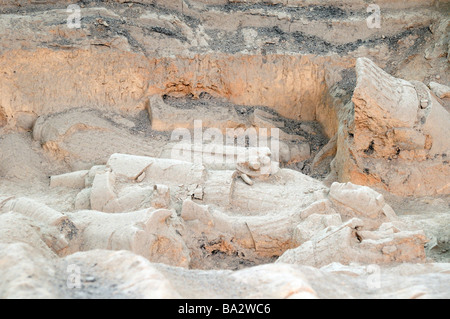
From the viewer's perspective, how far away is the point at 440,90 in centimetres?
556

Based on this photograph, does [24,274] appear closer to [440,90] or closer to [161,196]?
[161,196]

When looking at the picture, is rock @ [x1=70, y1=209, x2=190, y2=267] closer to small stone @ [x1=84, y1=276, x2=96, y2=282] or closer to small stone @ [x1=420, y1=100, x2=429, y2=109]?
small stone @ [x1=84, y1=276, x2=96, y2=282]

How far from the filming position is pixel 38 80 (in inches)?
232

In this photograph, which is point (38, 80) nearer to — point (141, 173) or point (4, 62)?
point (4, 62)

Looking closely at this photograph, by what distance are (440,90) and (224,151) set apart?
236 cm

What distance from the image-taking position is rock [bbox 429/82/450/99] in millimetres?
5539

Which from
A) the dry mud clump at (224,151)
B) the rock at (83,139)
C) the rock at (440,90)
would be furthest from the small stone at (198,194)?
the rock at (440,90)

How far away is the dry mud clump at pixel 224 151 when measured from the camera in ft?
8.89

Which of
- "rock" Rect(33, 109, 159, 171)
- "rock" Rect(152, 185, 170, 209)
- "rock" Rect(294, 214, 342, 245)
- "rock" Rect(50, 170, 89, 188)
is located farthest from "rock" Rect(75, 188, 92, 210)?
"rock" Rect(294, 214, 342, 245)

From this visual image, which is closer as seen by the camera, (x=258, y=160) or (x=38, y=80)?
(x=258, y=160)

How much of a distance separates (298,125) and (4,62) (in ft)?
11.1

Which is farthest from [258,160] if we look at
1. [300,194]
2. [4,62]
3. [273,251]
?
[4,62]

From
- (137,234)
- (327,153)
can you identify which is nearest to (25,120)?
(137,234)

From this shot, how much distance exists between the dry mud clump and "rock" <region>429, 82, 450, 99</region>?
0.02 meters
